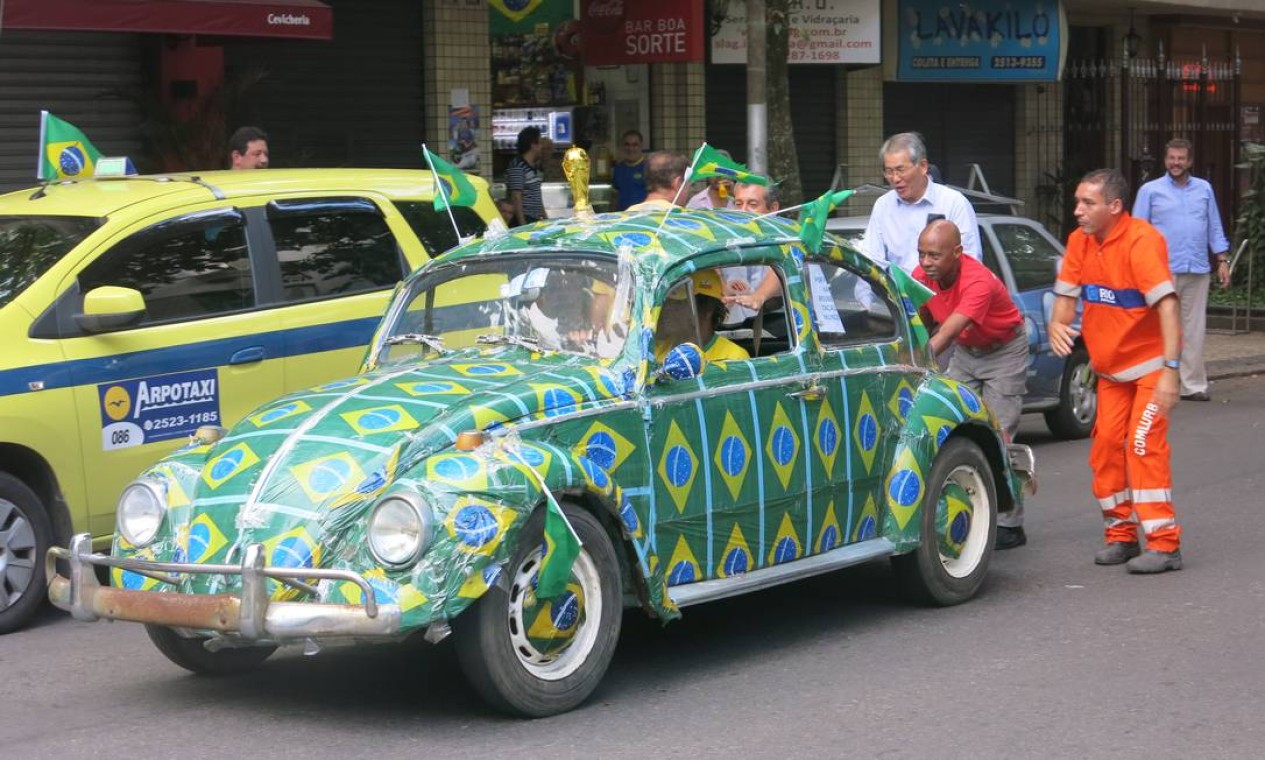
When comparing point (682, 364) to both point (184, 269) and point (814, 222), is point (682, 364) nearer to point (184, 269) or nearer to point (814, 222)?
point (814, 222)

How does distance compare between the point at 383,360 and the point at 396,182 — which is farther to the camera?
the point at 396,182

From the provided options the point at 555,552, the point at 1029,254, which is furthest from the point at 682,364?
the point at 1029,254

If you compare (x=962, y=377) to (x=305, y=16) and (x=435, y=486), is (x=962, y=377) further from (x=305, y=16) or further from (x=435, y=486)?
(x=305, y=16)

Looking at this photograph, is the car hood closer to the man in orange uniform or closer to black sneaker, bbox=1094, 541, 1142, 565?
the man in orange uniform

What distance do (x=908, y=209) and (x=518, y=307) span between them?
3213mm

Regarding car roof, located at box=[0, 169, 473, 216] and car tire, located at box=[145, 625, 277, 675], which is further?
car roof, located at box=[0, 169, 473, 216]

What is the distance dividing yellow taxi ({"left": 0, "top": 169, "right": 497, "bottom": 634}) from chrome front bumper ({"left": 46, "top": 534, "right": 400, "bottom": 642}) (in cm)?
188

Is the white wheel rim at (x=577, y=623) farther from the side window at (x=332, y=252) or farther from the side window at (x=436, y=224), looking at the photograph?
the side window at (x=436, y=224)

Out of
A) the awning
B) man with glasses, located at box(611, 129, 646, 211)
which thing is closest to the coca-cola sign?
man with glasses, located at box(611, 129, 646, 211)

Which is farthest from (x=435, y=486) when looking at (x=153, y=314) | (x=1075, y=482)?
(x=1075, y=482)

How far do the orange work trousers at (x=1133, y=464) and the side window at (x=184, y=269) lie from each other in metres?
3.99

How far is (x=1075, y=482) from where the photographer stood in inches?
450

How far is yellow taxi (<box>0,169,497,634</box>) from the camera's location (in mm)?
8016

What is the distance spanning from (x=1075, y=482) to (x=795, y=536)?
4597mm
